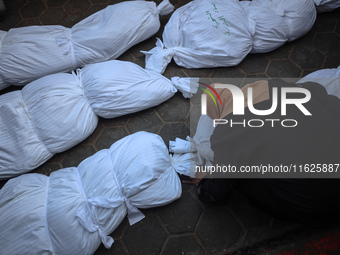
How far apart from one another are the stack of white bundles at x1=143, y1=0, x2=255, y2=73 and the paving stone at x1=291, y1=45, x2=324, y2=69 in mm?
615

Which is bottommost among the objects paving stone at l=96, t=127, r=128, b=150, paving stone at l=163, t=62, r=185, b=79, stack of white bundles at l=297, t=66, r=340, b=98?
paving stone at l=96, t=127, r=128, b=150

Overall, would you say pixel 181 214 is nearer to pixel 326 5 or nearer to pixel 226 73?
pixel 226 73

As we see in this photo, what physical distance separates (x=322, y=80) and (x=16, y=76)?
291cm

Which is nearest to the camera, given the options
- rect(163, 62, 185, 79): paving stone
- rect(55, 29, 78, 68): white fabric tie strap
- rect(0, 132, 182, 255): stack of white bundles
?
rect(0, 132, 182, 255): stack of white bundles

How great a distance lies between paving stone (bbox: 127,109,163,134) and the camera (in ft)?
8.64

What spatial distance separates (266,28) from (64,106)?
2.19 metres

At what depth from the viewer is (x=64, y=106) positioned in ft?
7.72

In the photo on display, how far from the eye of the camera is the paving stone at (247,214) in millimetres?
2318

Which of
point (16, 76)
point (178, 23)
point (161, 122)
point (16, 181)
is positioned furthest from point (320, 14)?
point (16, 181)

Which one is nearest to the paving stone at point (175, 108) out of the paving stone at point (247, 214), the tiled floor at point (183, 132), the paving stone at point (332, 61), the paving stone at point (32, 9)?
the tiled floor at point (183, 132)

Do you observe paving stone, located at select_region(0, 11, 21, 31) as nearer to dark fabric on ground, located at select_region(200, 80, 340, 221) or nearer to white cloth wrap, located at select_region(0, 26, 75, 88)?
white cloth wrap, located at select_region(0, 26, 75, 88)

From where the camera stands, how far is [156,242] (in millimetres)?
2205

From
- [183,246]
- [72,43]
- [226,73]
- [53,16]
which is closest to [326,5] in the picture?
[226,73]

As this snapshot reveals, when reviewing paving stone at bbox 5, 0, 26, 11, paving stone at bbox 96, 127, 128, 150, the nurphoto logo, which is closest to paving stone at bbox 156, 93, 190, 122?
paving stone at bbox 96, 127, 128, 150
